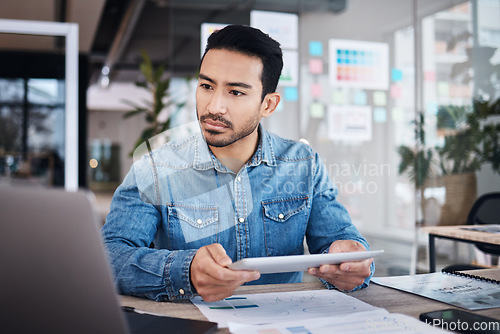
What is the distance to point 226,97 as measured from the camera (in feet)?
4.96

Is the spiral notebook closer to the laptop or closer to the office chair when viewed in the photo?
the laptop

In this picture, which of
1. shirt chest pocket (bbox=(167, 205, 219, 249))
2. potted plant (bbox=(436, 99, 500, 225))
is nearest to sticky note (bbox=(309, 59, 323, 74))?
potted plant (bbox=(436, 99, 500, 225))

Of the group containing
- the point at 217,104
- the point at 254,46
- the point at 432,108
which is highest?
the point at 432,108

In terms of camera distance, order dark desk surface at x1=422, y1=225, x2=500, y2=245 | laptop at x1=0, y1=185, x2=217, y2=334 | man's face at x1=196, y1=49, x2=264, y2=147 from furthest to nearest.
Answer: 1. dark desk surface at x1=422, y1=225, x2=500, y2=245
2. man's face at x1=196, y1=49, x2=264, y2=147
3. laptop at x1=0, y1=185, x2=217, y2=334

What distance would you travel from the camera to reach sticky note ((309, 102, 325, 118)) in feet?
12.7

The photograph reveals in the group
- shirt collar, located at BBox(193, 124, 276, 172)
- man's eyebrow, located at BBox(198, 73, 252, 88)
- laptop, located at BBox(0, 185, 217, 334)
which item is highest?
man's eyebrow, located at BBox(198, 73, 252, 88)

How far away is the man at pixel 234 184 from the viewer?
1.41 metres

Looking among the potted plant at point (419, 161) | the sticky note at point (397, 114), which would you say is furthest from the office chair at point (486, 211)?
the sticky note at point (397, 114)

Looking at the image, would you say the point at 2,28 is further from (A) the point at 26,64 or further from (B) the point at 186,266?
(B) the point at 186,266

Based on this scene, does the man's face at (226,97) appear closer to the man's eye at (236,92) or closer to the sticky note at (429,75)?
the man's eye at (236,92)

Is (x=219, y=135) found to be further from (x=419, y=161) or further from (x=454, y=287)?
(x=419, y=161)

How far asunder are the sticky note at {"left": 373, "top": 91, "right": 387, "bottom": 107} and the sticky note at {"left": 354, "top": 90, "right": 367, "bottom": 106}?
0.31ft

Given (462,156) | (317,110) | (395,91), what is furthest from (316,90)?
(462,156)

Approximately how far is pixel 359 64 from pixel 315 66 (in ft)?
1.26
